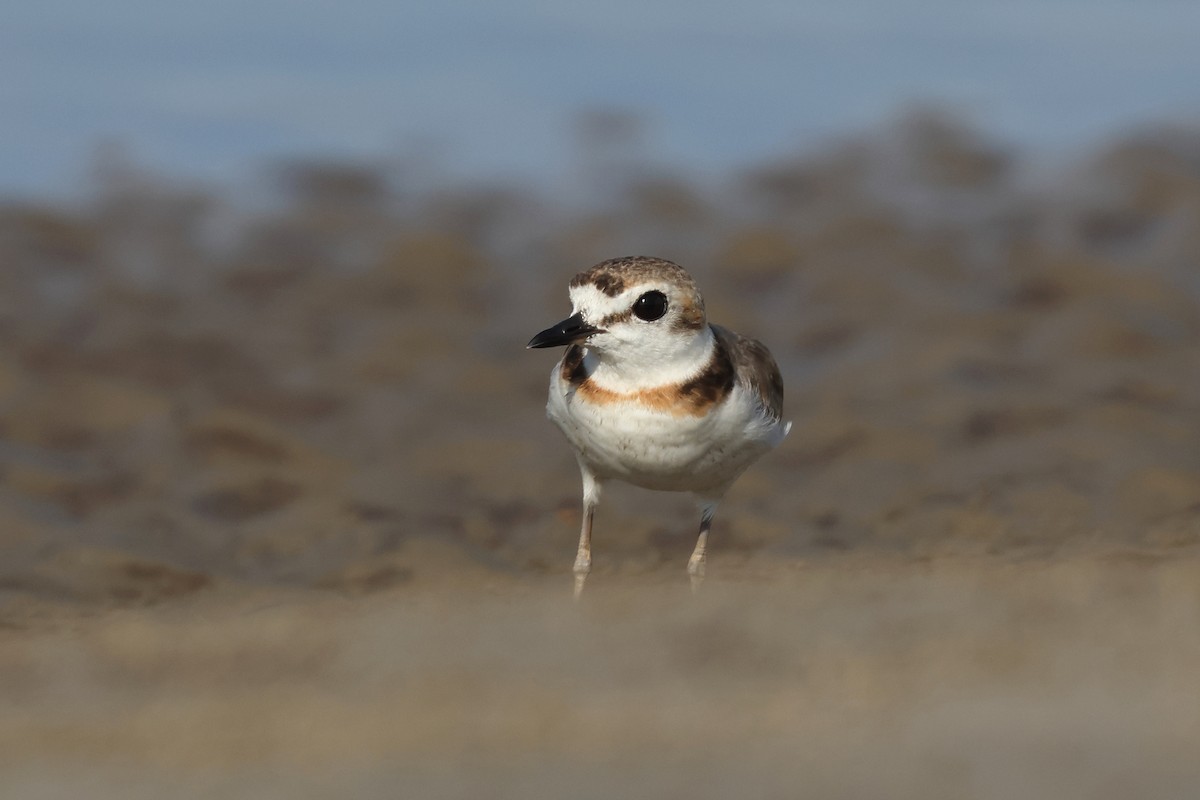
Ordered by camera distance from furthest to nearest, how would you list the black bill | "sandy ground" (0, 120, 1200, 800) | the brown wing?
1. the brown wing
2. the black bill
3. "sandy ground" (0, 120, 1200, 800)

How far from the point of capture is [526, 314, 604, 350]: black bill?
5832mm

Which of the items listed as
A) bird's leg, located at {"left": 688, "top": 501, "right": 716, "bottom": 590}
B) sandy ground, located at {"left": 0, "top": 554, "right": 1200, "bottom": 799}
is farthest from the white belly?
sandy ground, located at {"left": 0, "top": 554, "right": 1200, "bottom": 799}

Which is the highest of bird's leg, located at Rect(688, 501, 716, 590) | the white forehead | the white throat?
the white forehead

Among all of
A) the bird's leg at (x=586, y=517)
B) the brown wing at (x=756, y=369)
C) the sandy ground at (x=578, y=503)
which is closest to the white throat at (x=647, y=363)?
the brown wing at (x=756, y=369)

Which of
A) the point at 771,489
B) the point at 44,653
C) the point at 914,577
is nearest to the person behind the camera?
the point at 44,653

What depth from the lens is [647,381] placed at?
6.05 meters

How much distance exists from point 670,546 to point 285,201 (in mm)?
8351

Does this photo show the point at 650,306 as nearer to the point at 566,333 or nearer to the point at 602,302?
the point at 602,302

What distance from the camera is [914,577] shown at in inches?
213

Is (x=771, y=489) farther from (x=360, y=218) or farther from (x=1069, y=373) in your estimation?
(x=360, y=218)

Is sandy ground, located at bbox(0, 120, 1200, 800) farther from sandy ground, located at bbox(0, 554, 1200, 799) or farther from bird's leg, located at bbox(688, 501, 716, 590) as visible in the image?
bird's leg, located at bbox(688, 501, 716, 590)

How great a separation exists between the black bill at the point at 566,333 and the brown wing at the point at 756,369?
73 cm

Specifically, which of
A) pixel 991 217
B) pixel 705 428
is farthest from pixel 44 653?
pixel 991 217

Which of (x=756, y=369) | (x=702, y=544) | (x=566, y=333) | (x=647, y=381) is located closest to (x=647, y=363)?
(x=647, y=381)
